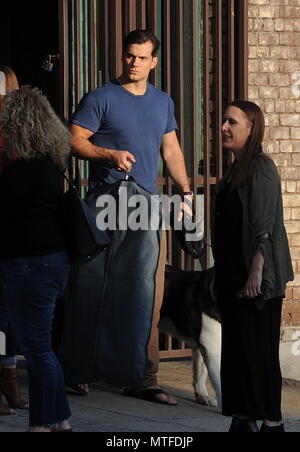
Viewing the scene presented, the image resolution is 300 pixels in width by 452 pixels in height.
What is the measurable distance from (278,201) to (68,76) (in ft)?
9.23

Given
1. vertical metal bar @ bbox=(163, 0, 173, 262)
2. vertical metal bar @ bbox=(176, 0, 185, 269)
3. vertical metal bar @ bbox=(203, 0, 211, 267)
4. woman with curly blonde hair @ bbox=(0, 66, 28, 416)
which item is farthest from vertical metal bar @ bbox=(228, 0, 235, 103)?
woman with curly blonde hair @ bbox=(0, 66, 28, 416)

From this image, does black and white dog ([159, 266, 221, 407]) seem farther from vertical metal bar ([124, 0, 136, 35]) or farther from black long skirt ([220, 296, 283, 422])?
vertical metal bar ([124, 0, 136, 35])

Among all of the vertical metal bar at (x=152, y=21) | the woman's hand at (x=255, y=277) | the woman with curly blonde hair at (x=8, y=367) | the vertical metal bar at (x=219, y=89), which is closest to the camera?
the woman's hand at (x=255, y=277)

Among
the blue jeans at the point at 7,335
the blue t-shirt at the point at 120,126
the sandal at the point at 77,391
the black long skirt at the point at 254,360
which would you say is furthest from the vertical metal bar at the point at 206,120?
the black long skirt at the point at 254,360

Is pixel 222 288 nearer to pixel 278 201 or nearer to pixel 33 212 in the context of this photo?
pixel 278 201

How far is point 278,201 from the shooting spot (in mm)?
6059

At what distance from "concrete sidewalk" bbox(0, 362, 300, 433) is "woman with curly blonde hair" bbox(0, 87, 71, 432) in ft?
2.08

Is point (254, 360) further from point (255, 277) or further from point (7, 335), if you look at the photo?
point (7, 335)

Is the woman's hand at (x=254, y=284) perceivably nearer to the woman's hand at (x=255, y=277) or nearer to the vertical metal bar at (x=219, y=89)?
the woman's hand at (x=255, y=277)

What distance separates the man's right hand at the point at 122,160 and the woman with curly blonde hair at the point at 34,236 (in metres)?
1.10

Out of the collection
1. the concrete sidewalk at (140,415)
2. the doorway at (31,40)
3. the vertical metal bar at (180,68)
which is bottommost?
the concrete sidewalk at (140,415)

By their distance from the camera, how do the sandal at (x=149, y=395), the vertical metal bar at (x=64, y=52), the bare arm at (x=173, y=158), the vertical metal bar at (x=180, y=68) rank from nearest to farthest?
1. the sandal at (x=149, y=395)
2. the bare arm at (x=173, y=158)
3. the vertical metal bar at (x=64, y=52)
4. the vertical metal bar at (x=180, y=68)

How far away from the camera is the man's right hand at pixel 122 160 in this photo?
6934mm
